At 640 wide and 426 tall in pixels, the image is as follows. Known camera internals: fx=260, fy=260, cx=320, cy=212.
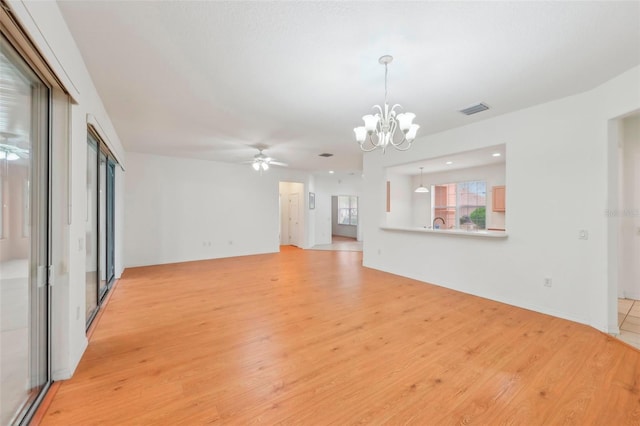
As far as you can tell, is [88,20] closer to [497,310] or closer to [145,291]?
[145,291]

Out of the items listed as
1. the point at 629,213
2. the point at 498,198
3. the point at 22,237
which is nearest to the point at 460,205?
the point at 498,198

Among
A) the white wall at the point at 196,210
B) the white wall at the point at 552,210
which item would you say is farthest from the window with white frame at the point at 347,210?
the white wall at the point at 552,210

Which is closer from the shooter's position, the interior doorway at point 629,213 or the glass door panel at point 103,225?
the glass door panel at point 103,225

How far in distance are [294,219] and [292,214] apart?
238 millimetres

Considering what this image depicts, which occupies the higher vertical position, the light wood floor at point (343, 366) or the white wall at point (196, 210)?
the white wall at point (196, 210)

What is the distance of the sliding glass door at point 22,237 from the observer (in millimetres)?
1450

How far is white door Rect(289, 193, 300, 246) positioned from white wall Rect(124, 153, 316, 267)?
118cm

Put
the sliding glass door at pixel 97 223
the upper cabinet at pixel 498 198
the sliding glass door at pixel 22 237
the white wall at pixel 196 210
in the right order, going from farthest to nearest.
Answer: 1. the upper cabinet at pixel 498 198
2. the white wall at pixel 196 210
3. the sliding glass door at pixel 97 223
4. the sliding glass door at pixel 22 237

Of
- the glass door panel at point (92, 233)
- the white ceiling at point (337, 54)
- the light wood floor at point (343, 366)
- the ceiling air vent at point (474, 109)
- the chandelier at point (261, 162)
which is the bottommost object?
the light wood floor at point (343, 366)

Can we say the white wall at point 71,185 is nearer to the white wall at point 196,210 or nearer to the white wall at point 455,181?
the white wall at point 196,210

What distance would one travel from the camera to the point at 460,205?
7996 mm

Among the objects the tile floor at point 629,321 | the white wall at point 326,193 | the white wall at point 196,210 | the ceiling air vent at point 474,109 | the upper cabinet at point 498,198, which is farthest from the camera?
the white wall at point 326,193

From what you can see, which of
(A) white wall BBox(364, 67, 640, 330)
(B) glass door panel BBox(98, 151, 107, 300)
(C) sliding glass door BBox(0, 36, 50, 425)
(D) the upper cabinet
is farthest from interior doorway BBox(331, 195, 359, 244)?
(C) sliding glass door BBox(0, 36, 50, 425)

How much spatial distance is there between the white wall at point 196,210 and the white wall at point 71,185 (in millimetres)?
4271
